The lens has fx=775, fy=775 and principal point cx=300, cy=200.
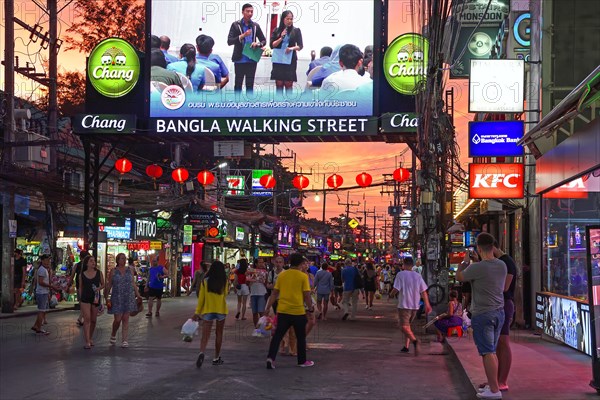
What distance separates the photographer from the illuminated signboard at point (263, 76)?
25031mm

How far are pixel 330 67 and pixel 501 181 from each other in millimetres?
9082

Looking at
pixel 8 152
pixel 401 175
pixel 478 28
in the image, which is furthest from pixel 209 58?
pixel 478 28

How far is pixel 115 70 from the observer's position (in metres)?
26.7

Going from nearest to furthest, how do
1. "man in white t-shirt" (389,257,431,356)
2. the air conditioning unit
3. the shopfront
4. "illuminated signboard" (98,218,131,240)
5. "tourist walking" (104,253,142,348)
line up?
1. the shopfront
2. "man in white t-shirt" (389,257,431,356)
3. "tourist walking" (104,253,142,348)
4. the air conditioning unit
5. "illuminated signboard" (98,218,131,240)

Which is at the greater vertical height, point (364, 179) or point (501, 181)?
point (364, 179)

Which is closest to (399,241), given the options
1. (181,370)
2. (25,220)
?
(25,220)

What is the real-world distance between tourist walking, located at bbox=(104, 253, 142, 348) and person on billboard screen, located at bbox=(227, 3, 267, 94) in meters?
12.4

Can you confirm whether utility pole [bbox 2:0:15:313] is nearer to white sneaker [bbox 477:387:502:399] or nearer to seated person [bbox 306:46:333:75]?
seated person [bbox 306:46:333:75]

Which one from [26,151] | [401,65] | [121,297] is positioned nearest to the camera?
[121,297]

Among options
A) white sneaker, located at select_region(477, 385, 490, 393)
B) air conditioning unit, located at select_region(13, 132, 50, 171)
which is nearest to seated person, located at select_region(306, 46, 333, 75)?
air conditioning unit, located at select_region(13, 132, 50, 171)

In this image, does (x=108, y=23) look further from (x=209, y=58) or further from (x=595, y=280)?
(x=595, y=280)

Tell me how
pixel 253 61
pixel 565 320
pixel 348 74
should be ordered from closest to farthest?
1. pixel 565 320
2. pixel 348 74
3. pixel 253 61

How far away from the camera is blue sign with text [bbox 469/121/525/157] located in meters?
18.1

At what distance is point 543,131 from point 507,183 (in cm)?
525
